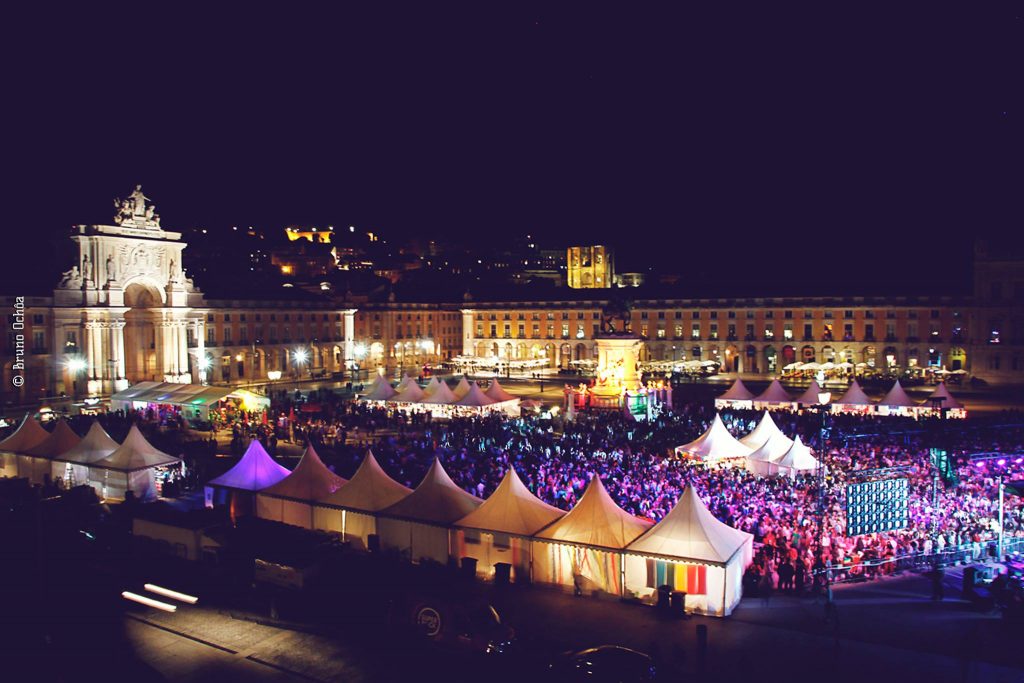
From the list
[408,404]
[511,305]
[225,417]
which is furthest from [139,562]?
[511,305]

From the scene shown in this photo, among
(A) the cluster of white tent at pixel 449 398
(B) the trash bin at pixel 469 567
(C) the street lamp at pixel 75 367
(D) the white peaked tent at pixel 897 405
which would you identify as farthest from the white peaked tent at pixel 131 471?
(C) the street lamp at pixel 75 367

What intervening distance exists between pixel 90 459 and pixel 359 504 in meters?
12.3

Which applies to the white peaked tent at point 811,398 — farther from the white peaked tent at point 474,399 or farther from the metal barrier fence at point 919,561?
the metal barrier fence at point 919,561

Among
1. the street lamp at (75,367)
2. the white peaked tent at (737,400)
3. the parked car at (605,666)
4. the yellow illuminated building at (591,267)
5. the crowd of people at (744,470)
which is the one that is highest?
the yellow illuminated building at (591,267)

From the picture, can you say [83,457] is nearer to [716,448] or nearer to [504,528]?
[504,528]

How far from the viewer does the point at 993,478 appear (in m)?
24.2

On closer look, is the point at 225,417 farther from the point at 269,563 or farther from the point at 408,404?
the point at 269,563

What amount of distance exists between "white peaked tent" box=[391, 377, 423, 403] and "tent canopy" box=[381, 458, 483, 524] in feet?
84.0

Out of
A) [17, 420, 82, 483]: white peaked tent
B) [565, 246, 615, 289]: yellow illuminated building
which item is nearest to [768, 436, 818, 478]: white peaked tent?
[17, 420, 82, 483]: white peaked tent

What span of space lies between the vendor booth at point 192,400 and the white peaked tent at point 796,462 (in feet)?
95.0

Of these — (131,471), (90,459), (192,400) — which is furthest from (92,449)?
(192,400)

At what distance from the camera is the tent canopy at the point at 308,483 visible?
21.0 meters

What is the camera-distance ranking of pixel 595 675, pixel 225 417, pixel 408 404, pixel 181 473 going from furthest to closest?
pixel 408 404
pixel 225 417
pixel 181 473
pixel 595 675

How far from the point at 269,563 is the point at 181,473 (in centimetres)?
1201
